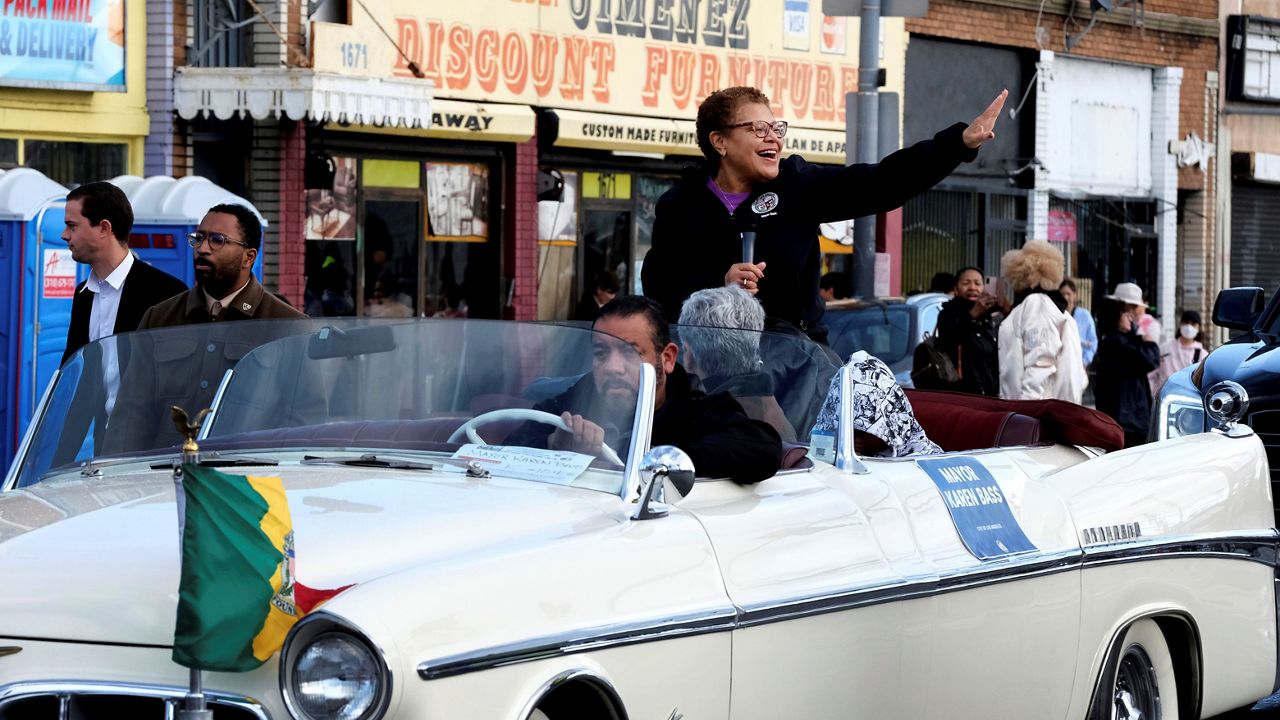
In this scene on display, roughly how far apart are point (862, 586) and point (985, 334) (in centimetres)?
846

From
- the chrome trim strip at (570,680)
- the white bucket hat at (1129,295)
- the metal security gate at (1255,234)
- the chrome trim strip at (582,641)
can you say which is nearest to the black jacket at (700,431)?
the chrome trim strip at (582,641)

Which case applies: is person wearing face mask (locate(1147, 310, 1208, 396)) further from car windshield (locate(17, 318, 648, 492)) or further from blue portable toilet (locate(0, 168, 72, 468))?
car windshield (locate(17, 318, 648, 492))

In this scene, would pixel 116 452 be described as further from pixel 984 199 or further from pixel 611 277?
pixel 984 199

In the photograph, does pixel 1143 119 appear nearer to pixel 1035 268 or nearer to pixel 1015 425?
pixel 1035 268

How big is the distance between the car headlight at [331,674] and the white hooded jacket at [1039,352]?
8.97 metres

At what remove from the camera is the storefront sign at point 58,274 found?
12.7 meters

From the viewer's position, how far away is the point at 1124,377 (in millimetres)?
14773

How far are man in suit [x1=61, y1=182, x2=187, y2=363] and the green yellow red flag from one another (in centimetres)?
366

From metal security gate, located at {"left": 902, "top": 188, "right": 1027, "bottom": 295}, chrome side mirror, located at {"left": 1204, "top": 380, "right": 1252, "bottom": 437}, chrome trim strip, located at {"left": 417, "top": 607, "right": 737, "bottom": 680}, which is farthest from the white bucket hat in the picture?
chrome trim strip, located at {"left": 417, "top": 607, "right": 737, "bottom": 680}

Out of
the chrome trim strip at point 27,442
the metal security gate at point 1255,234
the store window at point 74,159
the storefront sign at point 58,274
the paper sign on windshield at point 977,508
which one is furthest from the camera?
the metal security gate at point 1255,234

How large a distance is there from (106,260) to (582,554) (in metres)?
3.64

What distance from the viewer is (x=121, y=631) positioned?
4.01 metres

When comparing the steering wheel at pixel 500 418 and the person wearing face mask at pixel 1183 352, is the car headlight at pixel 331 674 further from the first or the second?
the person wearing face mask at pixel 1183 352

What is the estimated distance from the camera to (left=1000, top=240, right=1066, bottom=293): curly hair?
1245 centimetres
